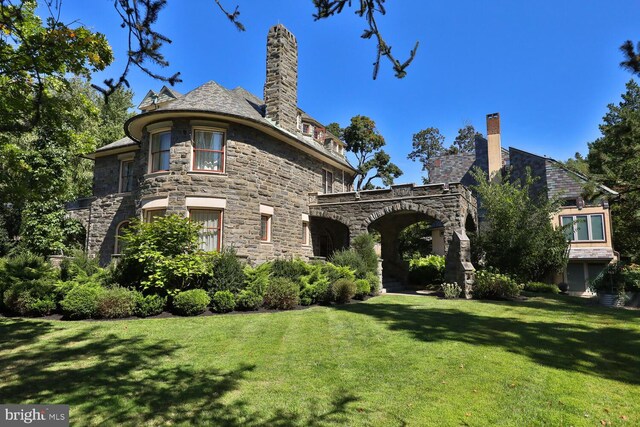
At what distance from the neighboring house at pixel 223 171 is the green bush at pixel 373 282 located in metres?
4.02

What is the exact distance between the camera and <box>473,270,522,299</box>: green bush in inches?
547

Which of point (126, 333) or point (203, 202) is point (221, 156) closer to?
point (203, 202)

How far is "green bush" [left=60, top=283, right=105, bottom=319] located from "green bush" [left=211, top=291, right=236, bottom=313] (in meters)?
2.90

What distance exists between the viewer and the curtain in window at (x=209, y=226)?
45.5 ft

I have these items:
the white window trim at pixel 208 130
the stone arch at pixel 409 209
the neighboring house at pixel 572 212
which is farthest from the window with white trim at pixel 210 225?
the neighboring house at pixel 572 212

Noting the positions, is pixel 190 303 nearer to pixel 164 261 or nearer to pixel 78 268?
pixel 164 261

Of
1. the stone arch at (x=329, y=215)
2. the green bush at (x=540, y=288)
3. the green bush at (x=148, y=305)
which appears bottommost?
the green bush at (x=540, y=288)

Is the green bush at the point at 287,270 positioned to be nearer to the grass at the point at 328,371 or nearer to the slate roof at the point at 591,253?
the grass at the point at 328,371

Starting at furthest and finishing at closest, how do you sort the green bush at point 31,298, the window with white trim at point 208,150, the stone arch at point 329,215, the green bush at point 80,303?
the stone arch at point 329,215
the window with white trim at point 208,150
the green bush at point 31,298
the green bush at point 80,303

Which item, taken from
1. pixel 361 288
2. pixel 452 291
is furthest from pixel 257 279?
pixel 452 291

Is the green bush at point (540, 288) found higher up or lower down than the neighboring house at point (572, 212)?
lower down

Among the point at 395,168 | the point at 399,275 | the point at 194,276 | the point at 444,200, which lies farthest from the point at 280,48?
the point at 395,168

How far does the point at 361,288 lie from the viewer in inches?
533

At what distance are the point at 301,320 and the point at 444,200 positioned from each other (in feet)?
31.1
